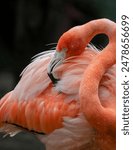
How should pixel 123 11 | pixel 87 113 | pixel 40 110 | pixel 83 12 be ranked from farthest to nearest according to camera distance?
pixel 83 12 → pixel 40 110 → pixel 87 113 → pixel 123 11

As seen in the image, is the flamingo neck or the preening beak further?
the preening beak

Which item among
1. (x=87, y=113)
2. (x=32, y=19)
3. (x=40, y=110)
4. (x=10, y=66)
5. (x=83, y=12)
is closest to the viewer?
(x=87, y=113)

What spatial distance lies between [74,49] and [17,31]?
1.83m

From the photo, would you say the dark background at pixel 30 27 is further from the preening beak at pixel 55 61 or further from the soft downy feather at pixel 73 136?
the soft downy feather at pixel 73 136

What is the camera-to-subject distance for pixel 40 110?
2947 mm

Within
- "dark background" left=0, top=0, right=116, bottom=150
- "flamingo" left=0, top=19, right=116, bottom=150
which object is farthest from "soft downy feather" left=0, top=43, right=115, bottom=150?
"dark background" left=0, top=0, right=116, bottom=150

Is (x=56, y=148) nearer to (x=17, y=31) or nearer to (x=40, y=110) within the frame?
(x=40, y=110)

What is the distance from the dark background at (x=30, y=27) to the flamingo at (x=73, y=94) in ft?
2.97

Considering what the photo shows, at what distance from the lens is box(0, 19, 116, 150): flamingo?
109 inches

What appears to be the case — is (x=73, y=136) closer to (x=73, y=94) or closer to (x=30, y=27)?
(x=73, y=94)

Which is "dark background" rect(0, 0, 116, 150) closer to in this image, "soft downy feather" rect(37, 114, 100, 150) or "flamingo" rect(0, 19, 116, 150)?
"flamingo" rect(0, 19, 116, 150)

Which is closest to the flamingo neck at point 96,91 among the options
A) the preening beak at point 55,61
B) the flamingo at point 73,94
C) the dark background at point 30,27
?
the flamingo at point 73,94

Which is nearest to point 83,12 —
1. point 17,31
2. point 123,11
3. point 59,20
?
point 59,20

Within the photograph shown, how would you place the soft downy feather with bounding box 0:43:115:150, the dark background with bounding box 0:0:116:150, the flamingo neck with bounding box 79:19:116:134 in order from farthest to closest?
the dark background with bounding box 0:0:116:150, the soft downy feather with bounding box 0:43:115:150, the flamingo neck with bounding box 79:19:116:134
